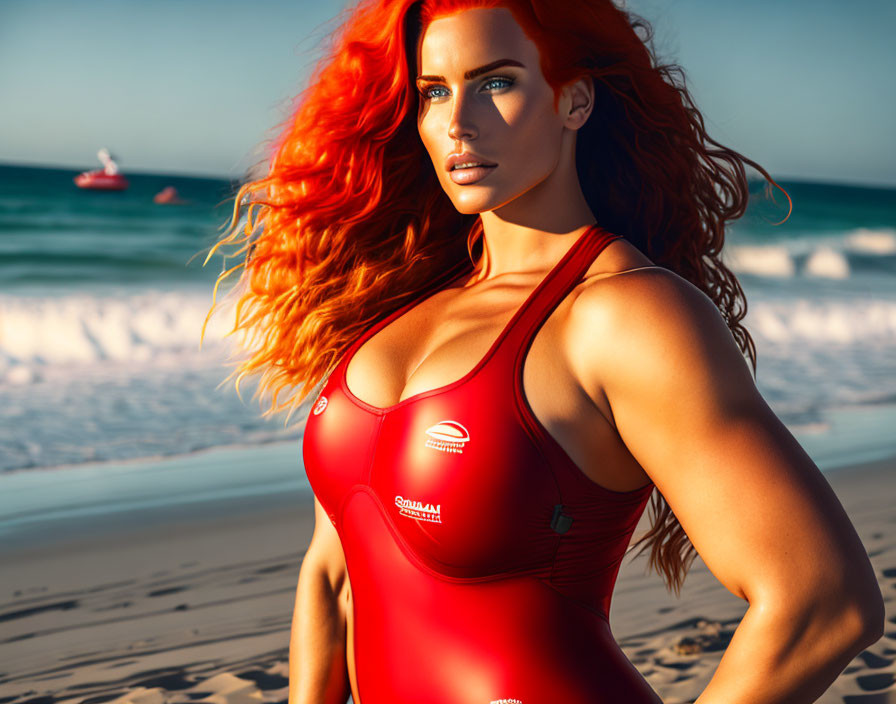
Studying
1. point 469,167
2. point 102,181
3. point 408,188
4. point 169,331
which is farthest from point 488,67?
point 102,181

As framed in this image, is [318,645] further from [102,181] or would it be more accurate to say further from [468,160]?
[102,181]

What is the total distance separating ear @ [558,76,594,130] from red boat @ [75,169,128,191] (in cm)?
3654

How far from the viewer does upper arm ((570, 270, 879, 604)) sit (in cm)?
131

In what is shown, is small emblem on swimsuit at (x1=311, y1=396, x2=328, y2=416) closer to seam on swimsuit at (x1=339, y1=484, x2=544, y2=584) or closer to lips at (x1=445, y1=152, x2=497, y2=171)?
seam on swimsuit at (x1=339, y1=484, x2=544, y2=584)

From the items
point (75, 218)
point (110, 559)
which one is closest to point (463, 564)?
point (110, 559)

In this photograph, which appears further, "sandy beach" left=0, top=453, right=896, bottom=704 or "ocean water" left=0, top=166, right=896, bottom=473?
"ocean water" left=0, top=166, right=896, bottom=473

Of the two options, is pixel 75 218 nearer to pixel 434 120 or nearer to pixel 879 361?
pixel 879 361

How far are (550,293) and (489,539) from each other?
0.42 meters

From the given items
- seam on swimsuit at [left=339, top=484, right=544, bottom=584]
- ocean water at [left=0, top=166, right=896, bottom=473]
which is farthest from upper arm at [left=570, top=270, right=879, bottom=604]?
ocean water at [left=0, top=166, right=896, bottom=473]

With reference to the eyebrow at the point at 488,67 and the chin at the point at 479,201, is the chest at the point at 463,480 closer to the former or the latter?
the chin at the point at 479,201

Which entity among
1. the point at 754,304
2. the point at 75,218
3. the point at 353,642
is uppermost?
the point at 353,642

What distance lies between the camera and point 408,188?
2.23 metres

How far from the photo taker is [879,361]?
1232 centimetres

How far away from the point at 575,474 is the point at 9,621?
13.0 feet
